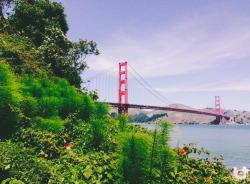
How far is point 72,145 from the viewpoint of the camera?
5.59m

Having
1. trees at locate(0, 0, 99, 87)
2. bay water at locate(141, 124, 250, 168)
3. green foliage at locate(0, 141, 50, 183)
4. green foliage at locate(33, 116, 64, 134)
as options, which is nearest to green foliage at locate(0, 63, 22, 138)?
green foliage at locate(33, 116, 64, 134)

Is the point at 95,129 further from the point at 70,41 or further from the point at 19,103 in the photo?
the point at 70,41

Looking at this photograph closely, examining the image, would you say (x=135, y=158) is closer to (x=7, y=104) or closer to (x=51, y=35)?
(x=7, y=104)

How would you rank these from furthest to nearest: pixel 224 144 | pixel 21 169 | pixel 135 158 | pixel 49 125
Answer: pixel 224 144
pixel 49 125
pixel 21 169
pixel 135 158

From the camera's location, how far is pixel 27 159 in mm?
3986

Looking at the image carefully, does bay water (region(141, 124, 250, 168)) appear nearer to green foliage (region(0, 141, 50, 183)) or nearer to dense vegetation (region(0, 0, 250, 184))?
dense vegetation (region(0, 0, 250, 184))

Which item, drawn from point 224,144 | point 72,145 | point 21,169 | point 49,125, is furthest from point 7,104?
point 224,144

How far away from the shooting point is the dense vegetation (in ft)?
11.7

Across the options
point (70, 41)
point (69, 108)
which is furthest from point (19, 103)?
point (70, 41)

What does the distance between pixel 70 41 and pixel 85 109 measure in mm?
9274

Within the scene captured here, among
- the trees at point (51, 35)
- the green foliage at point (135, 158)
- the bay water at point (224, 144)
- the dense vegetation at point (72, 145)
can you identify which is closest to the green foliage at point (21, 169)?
the dense vegetation at point (72, 145)

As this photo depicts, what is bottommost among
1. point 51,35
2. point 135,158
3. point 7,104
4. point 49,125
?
point 135,158

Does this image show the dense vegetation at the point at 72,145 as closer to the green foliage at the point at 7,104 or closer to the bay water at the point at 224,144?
the green foliage at the point at 7,104

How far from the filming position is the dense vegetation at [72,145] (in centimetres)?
358
